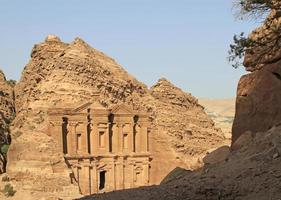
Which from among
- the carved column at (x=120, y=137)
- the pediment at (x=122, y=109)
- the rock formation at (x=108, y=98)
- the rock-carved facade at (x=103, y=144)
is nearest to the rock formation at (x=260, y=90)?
the rock formation at (x=108, y=98)

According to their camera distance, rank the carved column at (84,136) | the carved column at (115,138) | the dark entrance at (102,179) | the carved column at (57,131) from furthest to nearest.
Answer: the carved column at (115,138), the dark entrance at (102,179), the carved column at (84,136), the carved column at (57,131)

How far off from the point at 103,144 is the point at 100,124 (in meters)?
1.78

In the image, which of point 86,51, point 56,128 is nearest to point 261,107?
point 56,128

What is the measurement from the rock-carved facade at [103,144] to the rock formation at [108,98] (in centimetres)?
123

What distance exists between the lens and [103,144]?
1522 inches

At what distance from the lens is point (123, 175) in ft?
129

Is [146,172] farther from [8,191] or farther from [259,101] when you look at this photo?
[259,101]

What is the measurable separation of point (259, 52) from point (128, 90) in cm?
2953

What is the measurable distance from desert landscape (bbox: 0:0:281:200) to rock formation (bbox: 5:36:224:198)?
0.09 m

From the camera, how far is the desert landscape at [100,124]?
17.4 m

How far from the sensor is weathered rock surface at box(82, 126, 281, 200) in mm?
9617

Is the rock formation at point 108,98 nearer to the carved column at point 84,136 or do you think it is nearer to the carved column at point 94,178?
the carved column at point 84,136

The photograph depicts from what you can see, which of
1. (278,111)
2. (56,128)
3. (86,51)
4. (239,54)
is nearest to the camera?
(239,54)

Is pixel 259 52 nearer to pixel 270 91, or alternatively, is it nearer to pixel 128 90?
pixel 270 91
